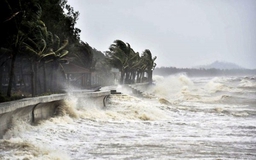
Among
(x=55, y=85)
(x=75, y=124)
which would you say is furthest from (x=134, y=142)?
(x=55, y=85)

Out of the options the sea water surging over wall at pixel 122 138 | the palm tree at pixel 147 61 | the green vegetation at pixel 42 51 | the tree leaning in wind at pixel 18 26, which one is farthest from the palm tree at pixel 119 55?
the sea water surging over wall at pixel 122 138

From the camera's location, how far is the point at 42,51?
2923 centimetres

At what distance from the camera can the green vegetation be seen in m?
22.9

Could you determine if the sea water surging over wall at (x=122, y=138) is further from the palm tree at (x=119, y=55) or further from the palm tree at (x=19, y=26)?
the palm tree at (x=119, y=55)

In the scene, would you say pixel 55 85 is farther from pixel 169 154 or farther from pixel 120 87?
pixel 169 154

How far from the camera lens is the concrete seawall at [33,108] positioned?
14.4 m

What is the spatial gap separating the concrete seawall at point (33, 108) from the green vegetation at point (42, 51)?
2.85m

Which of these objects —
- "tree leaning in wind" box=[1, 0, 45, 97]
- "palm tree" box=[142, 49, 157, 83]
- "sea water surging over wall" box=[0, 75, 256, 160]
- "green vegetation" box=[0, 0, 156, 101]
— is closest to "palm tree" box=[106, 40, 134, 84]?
"green vegetation" box=[0, 0, 156, 101]

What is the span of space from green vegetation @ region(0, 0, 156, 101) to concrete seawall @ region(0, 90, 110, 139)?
285cm

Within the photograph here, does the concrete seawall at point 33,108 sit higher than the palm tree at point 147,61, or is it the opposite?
the palm tree at point 147,61

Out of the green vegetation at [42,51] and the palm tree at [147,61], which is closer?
the green vegetation at [42,51]

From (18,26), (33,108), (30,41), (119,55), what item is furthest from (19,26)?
(119,55)

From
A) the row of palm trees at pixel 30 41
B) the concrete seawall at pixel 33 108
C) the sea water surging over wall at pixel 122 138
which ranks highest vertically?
the row of palm trees at pixel 30 41

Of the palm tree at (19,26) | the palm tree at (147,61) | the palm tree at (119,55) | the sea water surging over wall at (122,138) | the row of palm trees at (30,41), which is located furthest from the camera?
the palm tree at (147,61)
